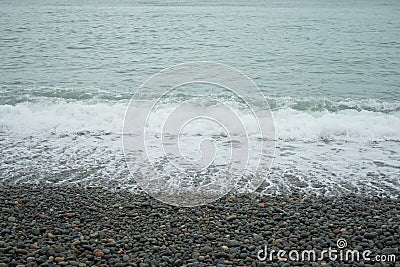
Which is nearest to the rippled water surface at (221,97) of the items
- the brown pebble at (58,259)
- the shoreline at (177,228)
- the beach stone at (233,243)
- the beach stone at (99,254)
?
the shoreline at (177,228)

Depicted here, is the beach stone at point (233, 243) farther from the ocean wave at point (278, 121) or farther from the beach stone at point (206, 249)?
the ocean wave at point (278, 121)

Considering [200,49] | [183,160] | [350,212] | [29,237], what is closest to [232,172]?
[183,160]

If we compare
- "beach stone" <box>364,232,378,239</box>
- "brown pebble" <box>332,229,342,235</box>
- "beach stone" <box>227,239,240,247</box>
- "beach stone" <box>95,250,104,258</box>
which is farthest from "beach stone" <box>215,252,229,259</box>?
"beach stone" <box>364,232,378,239</box>

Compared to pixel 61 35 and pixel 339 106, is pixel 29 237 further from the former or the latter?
pixel 61 35

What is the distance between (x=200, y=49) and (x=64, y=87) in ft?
31.8

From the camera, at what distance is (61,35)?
27422 mm

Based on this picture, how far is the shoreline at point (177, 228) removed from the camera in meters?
A: 4.74
